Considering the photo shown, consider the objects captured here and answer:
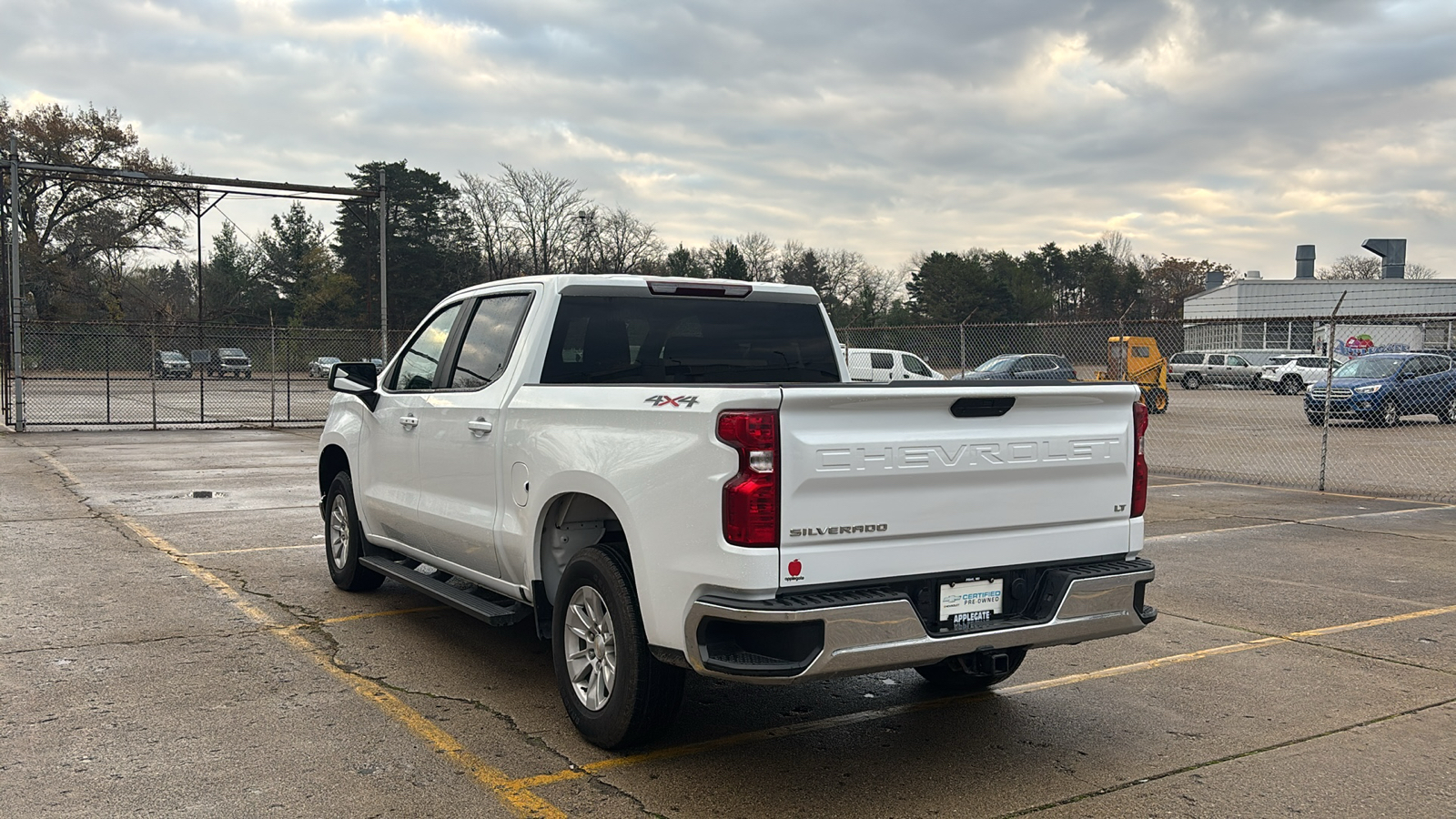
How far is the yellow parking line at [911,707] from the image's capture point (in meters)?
4.24

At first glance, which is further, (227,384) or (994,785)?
(227,384)

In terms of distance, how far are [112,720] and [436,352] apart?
2487 mm

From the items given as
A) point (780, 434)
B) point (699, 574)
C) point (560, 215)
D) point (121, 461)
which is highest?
point (560, 215)

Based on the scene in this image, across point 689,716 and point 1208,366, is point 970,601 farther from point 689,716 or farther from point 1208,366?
point 1208,366

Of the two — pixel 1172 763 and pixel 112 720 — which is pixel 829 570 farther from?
pixel 112 720

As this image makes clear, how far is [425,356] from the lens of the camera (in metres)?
6.43

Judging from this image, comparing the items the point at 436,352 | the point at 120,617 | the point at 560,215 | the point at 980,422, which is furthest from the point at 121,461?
the point at 560,215

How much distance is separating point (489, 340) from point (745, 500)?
99.1 inches

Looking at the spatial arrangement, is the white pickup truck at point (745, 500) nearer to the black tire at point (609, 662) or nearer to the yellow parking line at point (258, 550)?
the black tire at point (609, 662)

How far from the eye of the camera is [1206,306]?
2518 inches

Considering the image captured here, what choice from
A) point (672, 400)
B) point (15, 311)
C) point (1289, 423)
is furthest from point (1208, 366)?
point (672, 400)

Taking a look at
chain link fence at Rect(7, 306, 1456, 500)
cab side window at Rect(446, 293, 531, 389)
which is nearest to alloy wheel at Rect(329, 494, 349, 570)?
cab side window at Rect(446, 293, 531, 389)

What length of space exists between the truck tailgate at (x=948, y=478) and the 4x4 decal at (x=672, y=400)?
1.20 ft

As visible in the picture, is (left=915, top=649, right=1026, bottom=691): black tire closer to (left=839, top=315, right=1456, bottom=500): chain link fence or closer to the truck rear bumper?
the truck rear bumper
